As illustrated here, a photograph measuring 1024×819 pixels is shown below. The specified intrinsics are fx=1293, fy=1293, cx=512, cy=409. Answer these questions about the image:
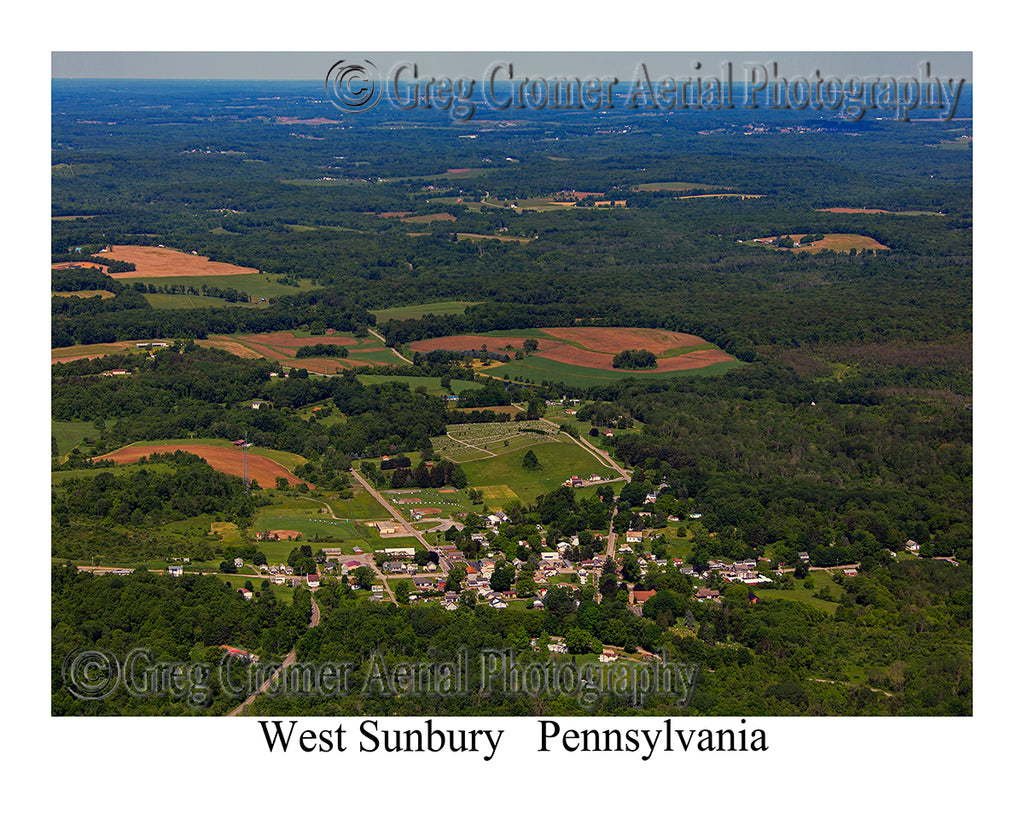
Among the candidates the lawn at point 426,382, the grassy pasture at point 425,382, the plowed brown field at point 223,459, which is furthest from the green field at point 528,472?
the grassy pasture at point 425,382

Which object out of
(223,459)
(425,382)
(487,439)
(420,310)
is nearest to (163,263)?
(420,310)

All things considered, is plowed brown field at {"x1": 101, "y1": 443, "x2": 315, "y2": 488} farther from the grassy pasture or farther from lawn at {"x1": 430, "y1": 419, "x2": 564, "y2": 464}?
the grassy pasture

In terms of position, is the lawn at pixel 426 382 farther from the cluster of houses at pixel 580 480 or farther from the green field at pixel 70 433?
the cluster of houses at pixel 580 480

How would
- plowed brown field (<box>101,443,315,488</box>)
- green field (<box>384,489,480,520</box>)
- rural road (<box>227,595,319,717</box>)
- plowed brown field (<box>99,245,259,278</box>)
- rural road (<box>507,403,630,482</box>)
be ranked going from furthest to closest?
plowed brown field (<box>99,245,259,278</box>), rural road (<box>507,403,630,482</box>), plowed brown field (<box>101,443,315,488</box>), green field (<box>384,489,480,520</box>), rural road (<box>227,595,319,717</box>)

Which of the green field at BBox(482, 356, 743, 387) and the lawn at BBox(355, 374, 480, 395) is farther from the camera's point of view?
the green field at BBox(482, 356, 743, 387)

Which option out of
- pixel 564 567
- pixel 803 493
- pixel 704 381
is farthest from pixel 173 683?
pixel 704 381

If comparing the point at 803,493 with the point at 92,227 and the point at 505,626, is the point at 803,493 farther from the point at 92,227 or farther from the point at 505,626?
the point at 92,227

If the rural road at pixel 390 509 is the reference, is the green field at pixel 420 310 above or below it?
above

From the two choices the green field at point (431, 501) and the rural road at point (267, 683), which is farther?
the green field at point (431, 501)

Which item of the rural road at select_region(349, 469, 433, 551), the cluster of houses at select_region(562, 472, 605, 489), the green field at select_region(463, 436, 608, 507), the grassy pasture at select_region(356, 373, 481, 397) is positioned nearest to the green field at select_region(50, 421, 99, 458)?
the rural road at select_region(349, 469, 433, 551)
